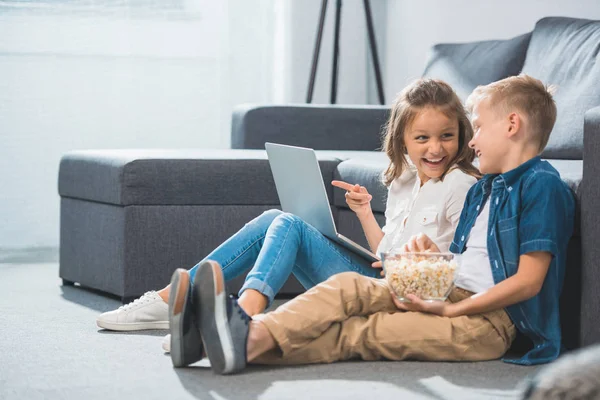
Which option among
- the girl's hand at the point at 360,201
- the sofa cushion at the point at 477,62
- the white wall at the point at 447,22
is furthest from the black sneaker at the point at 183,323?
the white wall at the point at 447,22

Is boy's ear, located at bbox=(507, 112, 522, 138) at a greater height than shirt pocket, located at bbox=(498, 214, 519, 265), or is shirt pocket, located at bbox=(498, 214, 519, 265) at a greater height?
boy's ear, located at bbox=(507, 112, 522, 138)

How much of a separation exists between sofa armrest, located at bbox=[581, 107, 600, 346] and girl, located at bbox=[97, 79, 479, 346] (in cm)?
25

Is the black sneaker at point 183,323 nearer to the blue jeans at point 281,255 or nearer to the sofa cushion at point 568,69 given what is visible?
the blue jeans at point 281,255

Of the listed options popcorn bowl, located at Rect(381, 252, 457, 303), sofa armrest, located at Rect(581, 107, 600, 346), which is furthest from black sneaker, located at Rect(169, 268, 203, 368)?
sofa armrest, located at Rect(581, 107, 600, 346)

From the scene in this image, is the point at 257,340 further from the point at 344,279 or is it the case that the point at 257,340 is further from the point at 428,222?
the point at 428,222

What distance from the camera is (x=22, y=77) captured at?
163 inches

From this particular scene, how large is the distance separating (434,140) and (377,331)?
17.4 inches

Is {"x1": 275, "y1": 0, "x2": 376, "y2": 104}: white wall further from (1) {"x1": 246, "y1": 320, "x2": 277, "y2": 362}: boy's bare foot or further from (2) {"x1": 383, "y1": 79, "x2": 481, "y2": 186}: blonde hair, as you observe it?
(1) {"x1": 246, "y1": 320, "x2": 277, "y2": 362}: boy's bare foot

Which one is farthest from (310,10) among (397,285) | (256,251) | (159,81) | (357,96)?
(397,285)

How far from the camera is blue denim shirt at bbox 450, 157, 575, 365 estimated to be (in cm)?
184

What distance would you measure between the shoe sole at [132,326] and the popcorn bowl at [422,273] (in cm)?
64

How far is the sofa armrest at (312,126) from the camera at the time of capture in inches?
140

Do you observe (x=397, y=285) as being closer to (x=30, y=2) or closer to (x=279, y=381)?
(x=279, y=381)

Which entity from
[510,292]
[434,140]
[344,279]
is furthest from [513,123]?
[344,279]
